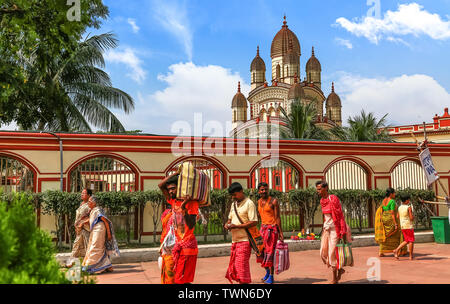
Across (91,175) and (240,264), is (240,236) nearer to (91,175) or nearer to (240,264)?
(240,264)

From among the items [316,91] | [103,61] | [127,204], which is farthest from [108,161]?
[316,91]

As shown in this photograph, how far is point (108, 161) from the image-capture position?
11.5m

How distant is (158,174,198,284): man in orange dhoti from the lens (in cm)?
492

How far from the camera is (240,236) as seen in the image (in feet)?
19.2

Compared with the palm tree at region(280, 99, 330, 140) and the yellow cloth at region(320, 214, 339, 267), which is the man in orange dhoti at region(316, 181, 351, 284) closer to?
the yellow cloth at region(320, 214, 339, 267)

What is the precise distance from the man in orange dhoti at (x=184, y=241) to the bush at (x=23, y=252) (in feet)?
7.30

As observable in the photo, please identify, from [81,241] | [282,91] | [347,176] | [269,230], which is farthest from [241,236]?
[282,91]

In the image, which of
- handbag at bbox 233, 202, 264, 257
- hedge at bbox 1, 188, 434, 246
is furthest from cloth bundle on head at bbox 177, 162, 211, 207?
hedge at bbox 1, 188, 434, 246

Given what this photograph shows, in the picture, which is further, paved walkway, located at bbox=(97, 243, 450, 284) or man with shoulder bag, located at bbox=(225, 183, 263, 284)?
paved walkway, located at bbox=(97, 243, 450, 284)

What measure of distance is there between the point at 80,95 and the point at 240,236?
14811 millimetres

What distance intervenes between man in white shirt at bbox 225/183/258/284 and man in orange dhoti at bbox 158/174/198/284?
886 millimetres

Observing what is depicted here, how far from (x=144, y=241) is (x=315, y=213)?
517 cm

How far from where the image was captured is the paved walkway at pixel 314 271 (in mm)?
7078
